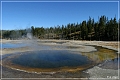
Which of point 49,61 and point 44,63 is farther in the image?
point 49,61

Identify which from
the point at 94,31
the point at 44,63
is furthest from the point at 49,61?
the point at 94,31

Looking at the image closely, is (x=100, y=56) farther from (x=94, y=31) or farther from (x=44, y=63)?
(x=94, y=31)

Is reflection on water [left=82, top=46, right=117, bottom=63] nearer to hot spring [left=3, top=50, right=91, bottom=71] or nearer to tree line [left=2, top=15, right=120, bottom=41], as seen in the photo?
hot spring [left=3, top=50, right=91, bottom=71]

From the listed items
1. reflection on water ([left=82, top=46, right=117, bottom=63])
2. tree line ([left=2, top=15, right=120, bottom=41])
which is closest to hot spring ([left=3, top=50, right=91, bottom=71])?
reflection on water ([left=82, top=46, right=117, bottom=63])

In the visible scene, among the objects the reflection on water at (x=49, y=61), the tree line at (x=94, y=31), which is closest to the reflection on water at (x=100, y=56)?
the reflection on water at (x=49, y=61)

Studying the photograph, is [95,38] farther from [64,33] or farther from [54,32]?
[54,32]

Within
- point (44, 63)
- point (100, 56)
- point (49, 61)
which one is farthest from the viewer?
point (100, 56)

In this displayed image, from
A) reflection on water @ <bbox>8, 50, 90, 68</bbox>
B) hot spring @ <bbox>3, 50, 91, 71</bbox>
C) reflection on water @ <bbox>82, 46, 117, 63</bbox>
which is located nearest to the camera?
hot spring @ <bbox>3, 50, 91, 71</bbox>

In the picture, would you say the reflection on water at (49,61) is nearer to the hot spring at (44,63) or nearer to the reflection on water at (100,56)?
the hot spring at (44,63)

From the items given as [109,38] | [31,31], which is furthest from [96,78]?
[31,31]

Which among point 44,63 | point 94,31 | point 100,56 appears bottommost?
point 44,63

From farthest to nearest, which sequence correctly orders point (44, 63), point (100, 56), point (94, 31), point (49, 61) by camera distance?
point (94, 31) < point (100, 56) < point (49, 61) < point (44, 63)

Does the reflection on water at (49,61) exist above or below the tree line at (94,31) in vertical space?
below

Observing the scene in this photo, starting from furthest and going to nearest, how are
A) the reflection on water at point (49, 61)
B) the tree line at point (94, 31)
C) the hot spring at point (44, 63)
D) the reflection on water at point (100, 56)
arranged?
the tree line at point (94, 31) < the reflection on water at point (100, 56) < the reflection on water at point (49, 61) < the hot spring at point (44, 63)
